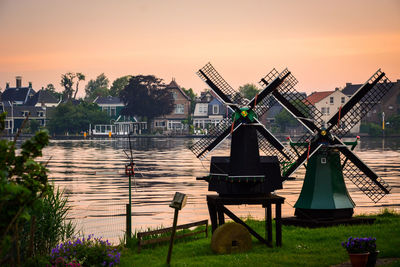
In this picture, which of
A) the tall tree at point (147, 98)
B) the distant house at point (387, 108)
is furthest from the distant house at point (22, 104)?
the distant house at point (387, 108)

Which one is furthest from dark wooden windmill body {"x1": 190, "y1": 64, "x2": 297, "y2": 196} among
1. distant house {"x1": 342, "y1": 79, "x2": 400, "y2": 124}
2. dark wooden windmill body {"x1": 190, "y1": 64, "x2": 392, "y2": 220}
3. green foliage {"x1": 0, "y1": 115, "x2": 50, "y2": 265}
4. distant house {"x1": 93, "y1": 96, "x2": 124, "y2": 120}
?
distant house {"x1": 93, "y1": 96, "x2": 124, "y2": 120}

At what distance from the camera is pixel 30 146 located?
10695 millimetres

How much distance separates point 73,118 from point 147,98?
624 inches

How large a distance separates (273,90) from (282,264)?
389 inches

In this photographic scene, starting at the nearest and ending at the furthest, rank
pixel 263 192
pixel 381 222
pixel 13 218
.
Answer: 1. pixel 13 218
2. pixel 263 192
3. pixel 381 222

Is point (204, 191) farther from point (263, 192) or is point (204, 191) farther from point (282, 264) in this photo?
point (282, 264)

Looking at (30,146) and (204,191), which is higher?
(30,146)

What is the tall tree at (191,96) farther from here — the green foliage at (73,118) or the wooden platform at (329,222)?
the wooden platform at (329,222)

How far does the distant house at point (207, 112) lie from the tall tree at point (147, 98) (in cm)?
657

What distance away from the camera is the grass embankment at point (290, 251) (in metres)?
15.8

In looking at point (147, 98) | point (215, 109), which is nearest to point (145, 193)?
point (147, 98)

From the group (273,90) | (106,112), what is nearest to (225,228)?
(273,90)

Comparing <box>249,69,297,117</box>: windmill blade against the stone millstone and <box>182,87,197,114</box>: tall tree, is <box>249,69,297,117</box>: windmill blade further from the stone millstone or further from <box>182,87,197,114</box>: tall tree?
<box>182,87,197,114</box>: tall tree

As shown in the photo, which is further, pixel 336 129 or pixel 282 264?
pixel 336 129
